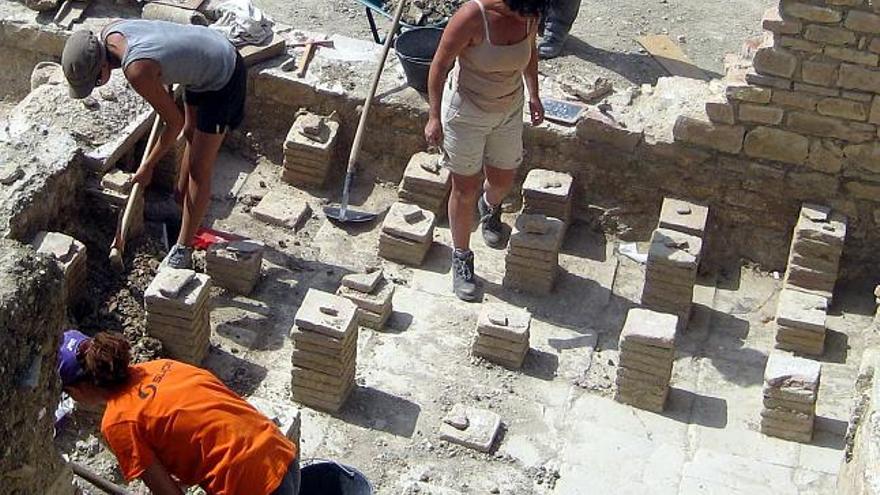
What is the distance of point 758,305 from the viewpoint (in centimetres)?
918

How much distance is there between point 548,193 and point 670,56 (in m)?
2.77

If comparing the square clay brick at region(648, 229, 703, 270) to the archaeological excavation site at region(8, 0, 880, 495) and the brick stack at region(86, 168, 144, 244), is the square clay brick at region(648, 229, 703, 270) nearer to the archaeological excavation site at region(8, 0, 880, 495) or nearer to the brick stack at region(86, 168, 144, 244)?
the archaeological excavation site at region(8, 0, 880, 495)

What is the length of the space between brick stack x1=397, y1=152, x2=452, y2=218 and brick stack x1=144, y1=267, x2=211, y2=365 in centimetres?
189

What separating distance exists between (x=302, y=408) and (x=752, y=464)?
2450 millimetres

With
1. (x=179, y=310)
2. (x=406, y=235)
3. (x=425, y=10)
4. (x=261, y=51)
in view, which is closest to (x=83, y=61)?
(x=179, y=310)

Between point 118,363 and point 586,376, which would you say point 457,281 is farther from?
point 118,363

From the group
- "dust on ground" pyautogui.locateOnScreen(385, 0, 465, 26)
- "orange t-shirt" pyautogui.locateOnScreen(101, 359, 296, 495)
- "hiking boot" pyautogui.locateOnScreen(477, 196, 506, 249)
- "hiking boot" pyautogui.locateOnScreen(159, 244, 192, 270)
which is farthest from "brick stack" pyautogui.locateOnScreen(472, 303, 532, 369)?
"dust on ground" pyautogui.locateOnScreen(385, 0, 465, 26)

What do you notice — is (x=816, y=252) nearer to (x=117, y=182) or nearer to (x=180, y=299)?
(x=180, y=299)

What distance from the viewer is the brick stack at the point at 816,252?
900 cm

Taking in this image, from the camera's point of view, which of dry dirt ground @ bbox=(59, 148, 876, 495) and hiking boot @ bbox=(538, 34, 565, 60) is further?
hiking boot @ bbox=(538, 34, 565, 60)

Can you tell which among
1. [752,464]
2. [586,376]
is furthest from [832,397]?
[586,376]

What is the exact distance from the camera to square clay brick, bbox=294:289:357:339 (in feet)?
25.5

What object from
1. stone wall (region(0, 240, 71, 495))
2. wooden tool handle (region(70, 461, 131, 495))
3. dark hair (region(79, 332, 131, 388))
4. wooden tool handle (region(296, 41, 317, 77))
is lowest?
wooden tool handle (region(70, 461, 131, 495))

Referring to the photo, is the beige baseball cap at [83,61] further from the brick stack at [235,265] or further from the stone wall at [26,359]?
the stone wall at [26,359]
